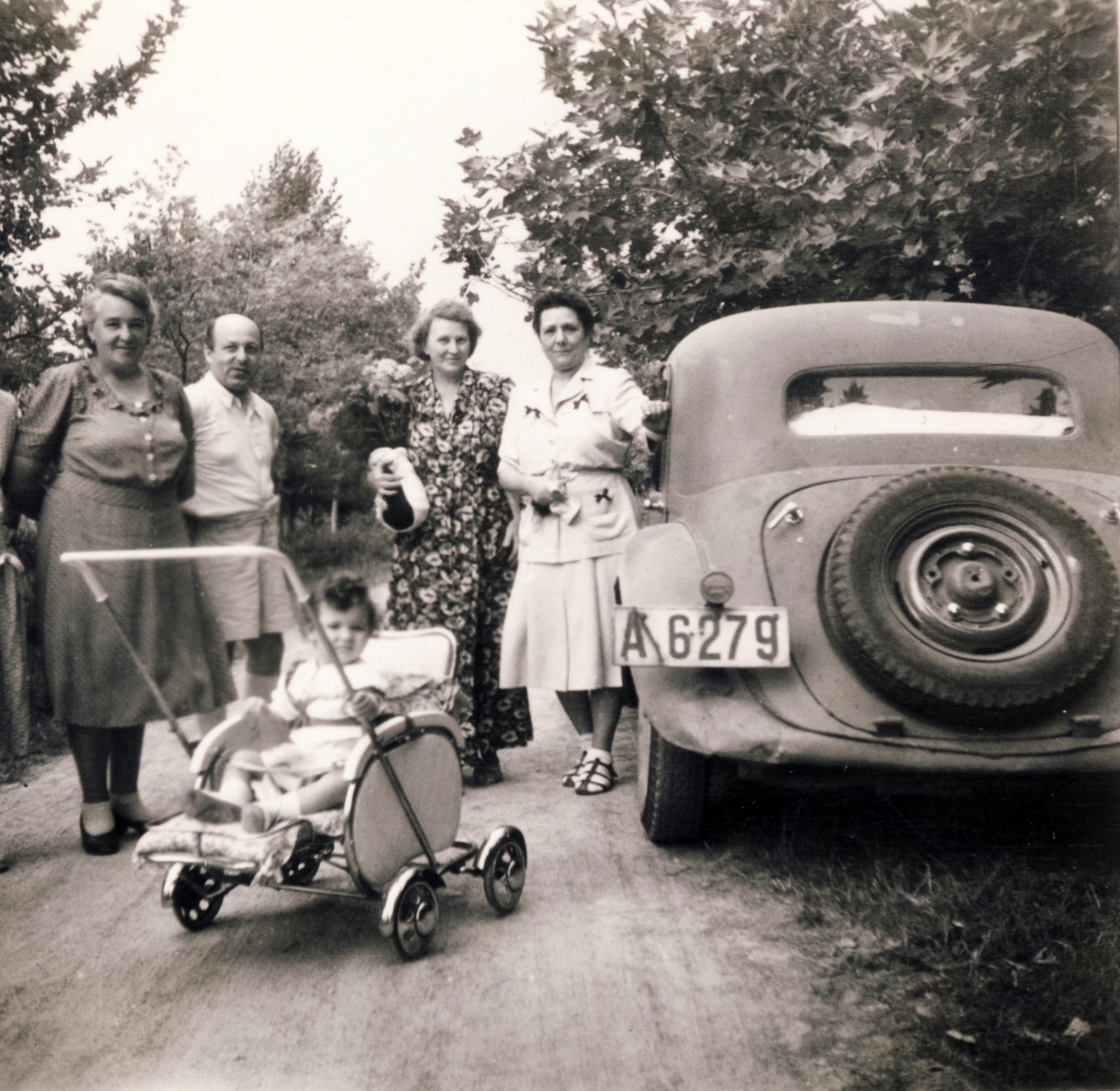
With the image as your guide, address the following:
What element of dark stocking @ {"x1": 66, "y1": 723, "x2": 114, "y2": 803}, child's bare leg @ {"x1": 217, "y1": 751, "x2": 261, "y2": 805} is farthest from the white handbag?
child's bare leg @ {"x1": 217, "y1": 751, "x2": 261, "y2": 805}

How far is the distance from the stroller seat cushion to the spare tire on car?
5.20 feet

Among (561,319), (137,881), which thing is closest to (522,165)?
(561,319)

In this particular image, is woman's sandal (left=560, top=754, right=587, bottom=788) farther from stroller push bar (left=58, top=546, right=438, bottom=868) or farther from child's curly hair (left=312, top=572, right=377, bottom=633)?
child's curly hair (left=312, top=572, right=377, bottom=633)

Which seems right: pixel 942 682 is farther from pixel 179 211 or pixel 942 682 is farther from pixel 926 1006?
pixel 179 211

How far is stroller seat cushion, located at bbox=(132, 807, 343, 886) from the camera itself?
2586 millimetres

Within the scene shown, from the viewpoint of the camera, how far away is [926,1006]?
244 centimetres

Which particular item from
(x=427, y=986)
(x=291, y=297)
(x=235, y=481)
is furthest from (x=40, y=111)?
(x=427, y=986)

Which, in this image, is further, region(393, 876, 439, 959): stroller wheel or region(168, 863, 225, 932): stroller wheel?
region(168, 863, 225, 932): stroller wheel

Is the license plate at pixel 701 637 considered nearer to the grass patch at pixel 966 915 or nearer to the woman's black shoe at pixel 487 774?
the grass patch at pixel 966 915

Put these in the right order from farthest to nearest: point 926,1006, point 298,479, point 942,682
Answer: point 298,479 < point 942,682 < point 926,1006

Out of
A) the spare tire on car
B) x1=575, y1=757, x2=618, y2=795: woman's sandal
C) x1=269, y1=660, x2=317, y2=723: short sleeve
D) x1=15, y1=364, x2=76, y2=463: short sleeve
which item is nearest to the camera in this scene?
the spare tire on car

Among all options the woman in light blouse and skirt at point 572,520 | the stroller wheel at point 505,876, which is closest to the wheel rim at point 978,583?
the stroller wheel at point 505,876

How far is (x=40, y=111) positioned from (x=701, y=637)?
2.58 meters

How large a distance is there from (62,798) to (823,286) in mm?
3673
